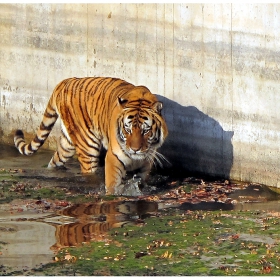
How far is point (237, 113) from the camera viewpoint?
982 cm

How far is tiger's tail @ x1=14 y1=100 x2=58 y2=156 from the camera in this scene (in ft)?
34.9

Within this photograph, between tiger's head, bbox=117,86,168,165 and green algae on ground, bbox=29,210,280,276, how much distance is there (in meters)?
1.13

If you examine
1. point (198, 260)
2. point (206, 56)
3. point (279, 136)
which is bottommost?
point (198, 260)

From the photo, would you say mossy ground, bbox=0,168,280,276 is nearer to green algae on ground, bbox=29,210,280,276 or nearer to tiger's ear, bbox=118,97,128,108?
green algae on ground, bbox=29,210,280,276

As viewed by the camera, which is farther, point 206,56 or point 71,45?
point 71,45

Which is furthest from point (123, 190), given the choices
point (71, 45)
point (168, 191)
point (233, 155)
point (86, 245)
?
point (71, 45)

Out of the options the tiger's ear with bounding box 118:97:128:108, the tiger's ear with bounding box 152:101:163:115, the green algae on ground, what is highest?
the tiger's ear with bounding box 118:97:128:108

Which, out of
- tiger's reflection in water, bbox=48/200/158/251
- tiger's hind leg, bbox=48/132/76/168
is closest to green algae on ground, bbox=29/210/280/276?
tiger's reflection in water, bbox=48/200/158/251

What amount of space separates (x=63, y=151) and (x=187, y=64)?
5.98 ft

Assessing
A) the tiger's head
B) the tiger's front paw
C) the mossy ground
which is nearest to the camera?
the mossy ground

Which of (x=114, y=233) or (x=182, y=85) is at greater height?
(x=182, y=85)

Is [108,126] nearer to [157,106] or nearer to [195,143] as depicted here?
[157,106]

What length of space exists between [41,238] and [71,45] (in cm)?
453

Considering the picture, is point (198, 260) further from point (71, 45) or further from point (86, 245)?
point (71, 45)
